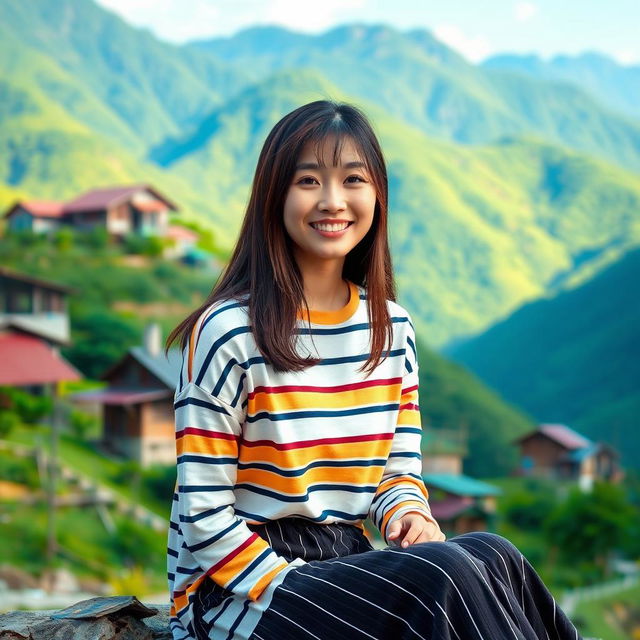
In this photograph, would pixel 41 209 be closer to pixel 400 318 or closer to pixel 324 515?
pixel 400 318

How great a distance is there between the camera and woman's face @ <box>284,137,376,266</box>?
2.01 m

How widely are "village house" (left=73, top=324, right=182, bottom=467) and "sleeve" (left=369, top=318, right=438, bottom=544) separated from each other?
2045 cm

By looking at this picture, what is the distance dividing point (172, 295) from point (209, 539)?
3199 centimetres

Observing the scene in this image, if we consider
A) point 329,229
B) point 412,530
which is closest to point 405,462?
point 412,530

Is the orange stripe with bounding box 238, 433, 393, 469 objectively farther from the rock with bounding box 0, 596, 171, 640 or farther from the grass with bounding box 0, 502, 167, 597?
the grass with bounding box 0, 502, 167, 597

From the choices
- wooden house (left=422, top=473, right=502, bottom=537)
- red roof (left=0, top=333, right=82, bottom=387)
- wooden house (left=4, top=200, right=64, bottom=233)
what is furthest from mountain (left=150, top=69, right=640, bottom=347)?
red roof (left=0, top=333, right=82, bottom=387)

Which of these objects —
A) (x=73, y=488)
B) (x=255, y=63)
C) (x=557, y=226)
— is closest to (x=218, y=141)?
(x=557, y=226)

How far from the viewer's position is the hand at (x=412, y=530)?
1.97 metres

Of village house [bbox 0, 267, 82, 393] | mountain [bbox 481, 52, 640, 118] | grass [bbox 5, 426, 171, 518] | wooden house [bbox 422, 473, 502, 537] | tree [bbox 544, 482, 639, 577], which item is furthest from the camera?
mountain [bbox 481, 52, 640, 118]

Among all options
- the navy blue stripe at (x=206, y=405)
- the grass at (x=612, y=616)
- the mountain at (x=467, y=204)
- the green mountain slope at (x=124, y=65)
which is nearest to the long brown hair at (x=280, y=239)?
the navy blue stripe at (x=206, y=405)

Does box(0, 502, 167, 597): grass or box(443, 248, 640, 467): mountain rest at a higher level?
box(0, 502, 167, 597): grass

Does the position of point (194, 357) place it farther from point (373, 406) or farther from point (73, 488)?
point (73, 488)

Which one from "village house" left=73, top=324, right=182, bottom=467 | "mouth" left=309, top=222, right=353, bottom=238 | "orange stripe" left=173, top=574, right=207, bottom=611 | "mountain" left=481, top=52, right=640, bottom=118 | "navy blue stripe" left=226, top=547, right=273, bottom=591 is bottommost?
"village house" left=73, top=324, right=182, bottom=467

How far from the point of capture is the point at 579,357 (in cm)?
5203
